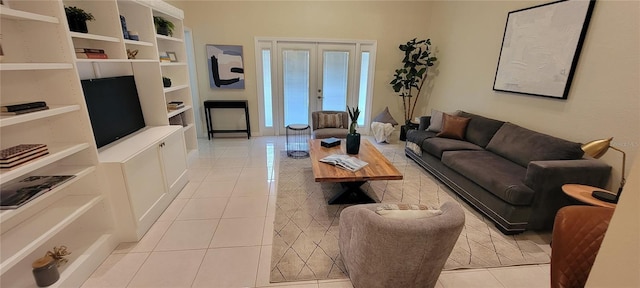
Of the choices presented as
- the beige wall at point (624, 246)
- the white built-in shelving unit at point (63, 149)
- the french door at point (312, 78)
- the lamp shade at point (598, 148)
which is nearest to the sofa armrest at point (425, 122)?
the french door at point (312, 78)

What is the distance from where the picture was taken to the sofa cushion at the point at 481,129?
11.6ft

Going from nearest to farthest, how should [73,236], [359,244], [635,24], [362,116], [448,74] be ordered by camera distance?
1. [359,244]
2. [73,236]
3. [635,24]
4. [448,74]
5. [362,116]

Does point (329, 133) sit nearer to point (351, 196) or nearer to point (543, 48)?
point (351, 196)

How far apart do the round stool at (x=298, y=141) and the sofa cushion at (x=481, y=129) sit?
97.9 inches

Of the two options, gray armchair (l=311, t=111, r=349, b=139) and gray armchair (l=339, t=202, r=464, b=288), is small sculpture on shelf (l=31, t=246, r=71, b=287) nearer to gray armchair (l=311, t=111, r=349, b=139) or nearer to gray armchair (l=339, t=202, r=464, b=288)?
gray armchair (l=339, t=202, r=464, b=288)

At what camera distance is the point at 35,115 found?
1566mm

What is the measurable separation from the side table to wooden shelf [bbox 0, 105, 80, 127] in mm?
3627

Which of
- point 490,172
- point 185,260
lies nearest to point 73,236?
point 185,260

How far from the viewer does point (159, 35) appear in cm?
334

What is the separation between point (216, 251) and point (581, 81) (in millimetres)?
3809

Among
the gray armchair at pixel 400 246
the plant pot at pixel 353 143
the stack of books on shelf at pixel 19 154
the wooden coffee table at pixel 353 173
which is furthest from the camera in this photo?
the plant pot at pixel 353 143

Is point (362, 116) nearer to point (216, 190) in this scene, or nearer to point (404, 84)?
point (404, 84)

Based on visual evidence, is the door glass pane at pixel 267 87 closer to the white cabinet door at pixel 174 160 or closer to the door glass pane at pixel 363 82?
the door glass pane at pixel 363 82

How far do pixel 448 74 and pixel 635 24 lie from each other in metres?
2.69
